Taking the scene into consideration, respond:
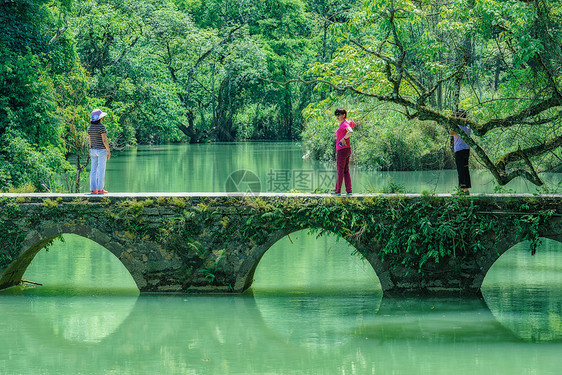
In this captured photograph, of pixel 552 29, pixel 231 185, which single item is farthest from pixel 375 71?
pixel 231 185

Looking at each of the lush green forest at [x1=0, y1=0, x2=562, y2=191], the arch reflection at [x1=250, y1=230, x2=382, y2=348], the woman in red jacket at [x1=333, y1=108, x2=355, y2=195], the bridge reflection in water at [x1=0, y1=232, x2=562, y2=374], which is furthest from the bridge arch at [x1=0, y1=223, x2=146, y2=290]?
the lush green forest at [x1=0, y1=0, x2=562, y2=191]

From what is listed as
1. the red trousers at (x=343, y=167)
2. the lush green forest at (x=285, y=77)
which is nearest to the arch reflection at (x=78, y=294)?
the lush green forest at (x=285, y=77)

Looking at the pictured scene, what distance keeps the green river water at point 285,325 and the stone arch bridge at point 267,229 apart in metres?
0.39

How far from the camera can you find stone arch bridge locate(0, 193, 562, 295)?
37.4ft

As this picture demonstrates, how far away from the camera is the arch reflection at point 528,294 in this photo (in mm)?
10532

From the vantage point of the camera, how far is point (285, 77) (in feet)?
187

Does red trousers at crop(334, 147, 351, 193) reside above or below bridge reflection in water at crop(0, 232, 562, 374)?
above

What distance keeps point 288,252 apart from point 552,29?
7.40m

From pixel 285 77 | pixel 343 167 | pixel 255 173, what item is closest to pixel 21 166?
pixel 343 167

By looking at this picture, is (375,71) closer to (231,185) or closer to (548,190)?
(548,190)

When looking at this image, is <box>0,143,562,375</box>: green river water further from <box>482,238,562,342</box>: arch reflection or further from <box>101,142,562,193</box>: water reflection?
<box>101,142,562,193</box>: water reflection

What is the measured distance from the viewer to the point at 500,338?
33.2 feet

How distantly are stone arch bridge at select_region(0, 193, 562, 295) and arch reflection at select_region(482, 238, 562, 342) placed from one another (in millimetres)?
668

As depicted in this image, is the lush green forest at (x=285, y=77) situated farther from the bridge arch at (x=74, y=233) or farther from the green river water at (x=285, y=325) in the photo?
the bridge arch at (x=74, y=233)
